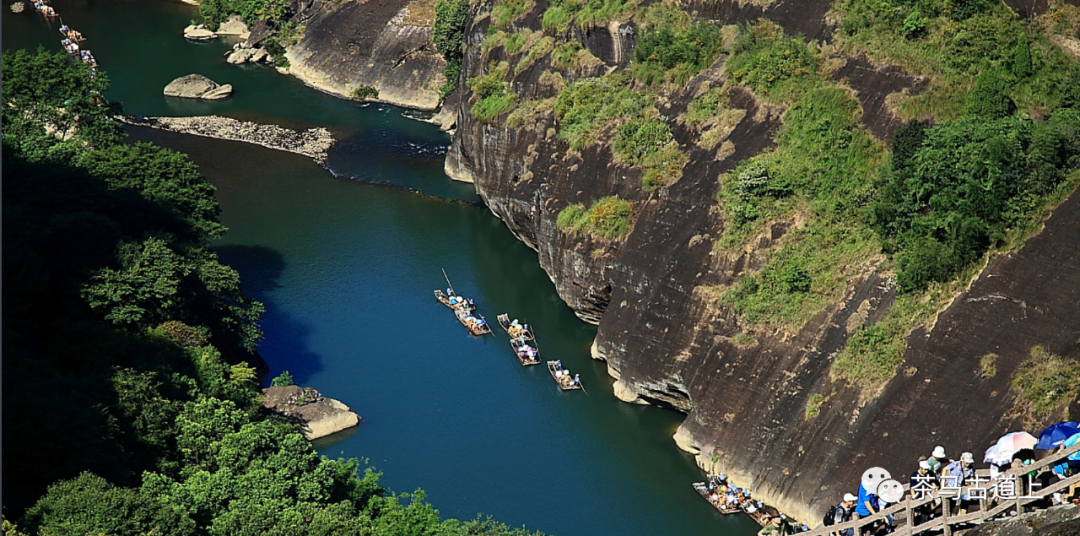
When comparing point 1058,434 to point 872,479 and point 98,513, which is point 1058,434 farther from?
point 98,513

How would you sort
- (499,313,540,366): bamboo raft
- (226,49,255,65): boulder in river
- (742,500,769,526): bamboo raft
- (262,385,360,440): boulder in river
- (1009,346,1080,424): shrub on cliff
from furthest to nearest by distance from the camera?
(226,49,255,65): boulder in river → (499,313,540,366): bamboo raft → (262,385,360,440): boulder in river → (742,500,769,526): bamboo raft → (1009,346,1080,424): shrub on cliff

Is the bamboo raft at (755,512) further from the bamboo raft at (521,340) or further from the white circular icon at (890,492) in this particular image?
Result: the bamboo raft at (521,340)

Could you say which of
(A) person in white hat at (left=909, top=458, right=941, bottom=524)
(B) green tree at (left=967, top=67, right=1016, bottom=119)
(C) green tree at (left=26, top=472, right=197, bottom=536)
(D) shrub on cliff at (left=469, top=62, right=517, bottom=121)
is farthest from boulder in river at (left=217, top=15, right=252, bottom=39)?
(A) person in white hat at (left=909, top=458, right=941, bottom=524)

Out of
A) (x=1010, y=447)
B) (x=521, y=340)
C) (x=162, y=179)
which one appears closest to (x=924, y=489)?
(x=1010, y=447)

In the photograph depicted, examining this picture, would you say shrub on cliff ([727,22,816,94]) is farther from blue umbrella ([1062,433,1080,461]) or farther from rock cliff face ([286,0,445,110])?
rock cliff face ([286,0,445,110])

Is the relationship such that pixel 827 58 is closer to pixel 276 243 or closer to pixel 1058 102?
pixel 1058 102

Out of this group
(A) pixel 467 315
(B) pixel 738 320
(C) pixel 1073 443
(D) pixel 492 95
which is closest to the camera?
(C) pixel 1073 443
